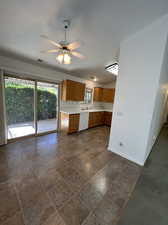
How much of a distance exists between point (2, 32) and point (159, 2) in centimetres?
275

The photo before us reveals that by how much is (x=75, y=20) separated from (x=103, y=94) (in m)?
4.32

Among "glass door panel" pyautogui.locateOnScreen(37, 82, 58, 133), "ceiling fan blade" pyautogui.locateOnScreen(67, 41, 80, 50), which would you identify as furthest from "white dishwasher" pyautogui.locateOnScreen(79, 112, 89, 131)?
"ceiling fan blade" pyautogui.locateOnScreen(67, 41, 80, 50)

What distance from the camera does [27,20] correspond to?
1.67 metres

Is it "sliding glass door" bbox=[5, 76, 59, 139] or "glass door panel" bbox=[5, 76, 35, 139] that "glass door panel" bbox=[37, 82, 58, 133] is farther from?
"glass door panel" bbox=[5, 76, 35, 139]

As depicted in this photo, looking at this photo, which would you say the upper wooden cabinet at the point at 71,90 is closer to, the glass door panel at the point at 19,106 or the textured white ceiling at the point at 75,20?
the glass door panel at the point at 19,106

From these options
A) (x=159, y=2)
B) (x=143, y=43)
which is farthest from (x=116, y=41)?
(x=159, y=2)

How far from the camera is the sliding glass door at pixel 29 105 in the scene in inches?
118

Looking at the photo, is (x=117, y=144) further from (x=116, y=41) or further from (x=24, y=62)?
(x=24, y=62)

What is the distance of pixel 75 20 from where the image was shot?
172cm

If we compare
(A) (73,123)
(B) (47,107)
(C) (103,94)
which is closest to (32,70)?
(B) (47,107)

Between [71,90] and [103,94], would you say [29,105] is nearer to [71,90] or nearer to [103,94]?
[71,90]

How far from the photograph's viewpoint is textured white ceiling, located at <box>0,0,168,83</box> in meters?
1.46

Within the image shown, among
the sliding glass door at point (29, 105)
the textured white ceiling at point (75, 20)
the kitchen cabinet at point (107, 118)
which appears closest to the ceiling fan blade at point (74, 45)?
the textured white ceiling at point (75, 20)

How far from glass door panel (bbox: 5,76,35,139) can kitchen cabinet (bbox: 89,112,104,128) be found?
101 inches
